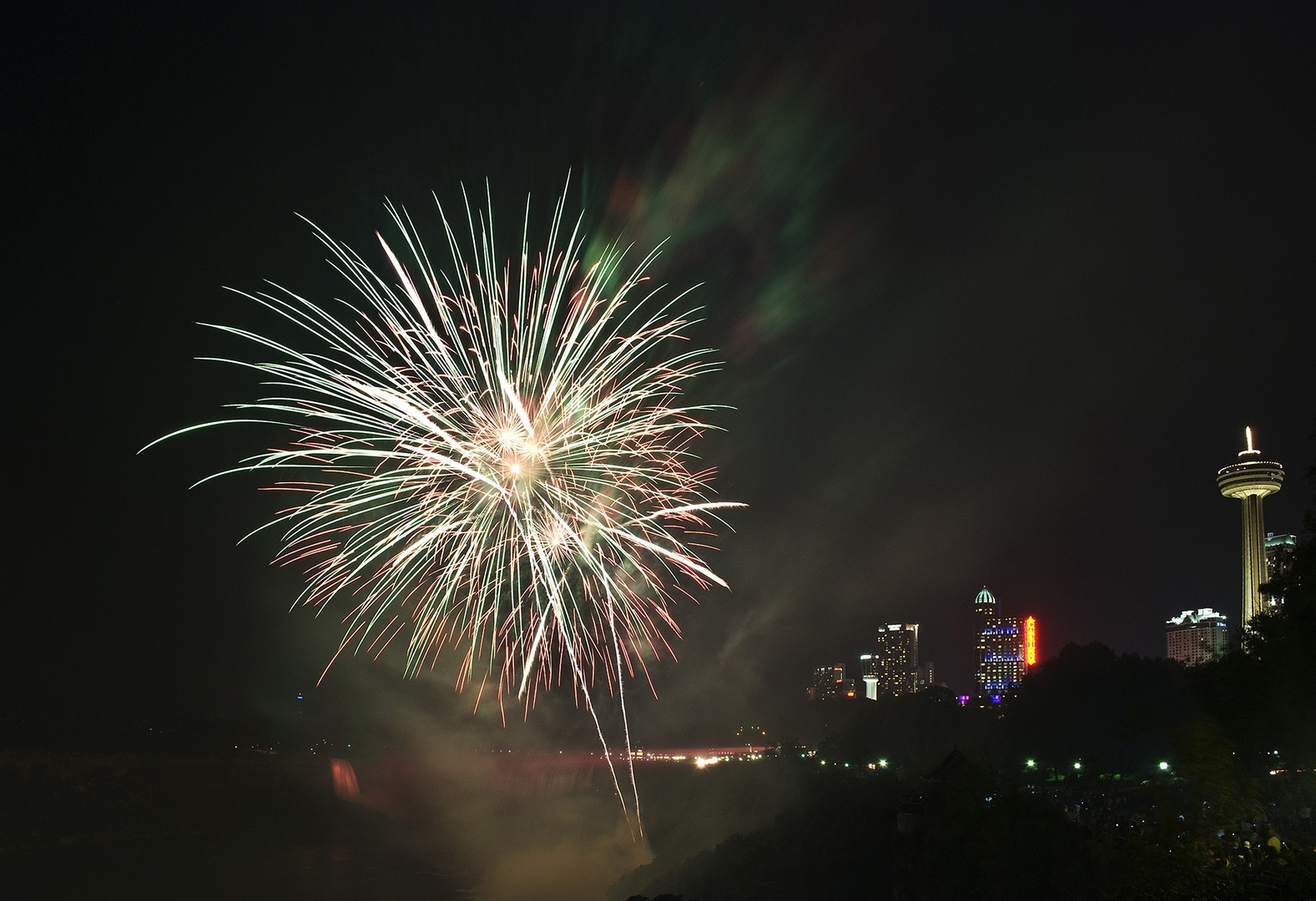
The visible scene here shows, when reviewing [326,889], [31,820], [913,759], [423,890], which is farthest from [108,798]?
[913,759]

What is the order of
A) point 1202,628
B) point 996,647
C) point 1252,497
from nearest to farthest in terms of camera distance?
point 1252,497, point 1202,628, point 996,647

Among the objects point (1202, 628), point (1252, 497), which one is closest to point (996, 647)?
point (1202, 628)

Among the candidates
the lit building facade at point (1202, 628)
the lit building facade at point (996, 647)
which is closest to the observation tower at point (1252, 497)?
the lit building facade at point (1202, 628)

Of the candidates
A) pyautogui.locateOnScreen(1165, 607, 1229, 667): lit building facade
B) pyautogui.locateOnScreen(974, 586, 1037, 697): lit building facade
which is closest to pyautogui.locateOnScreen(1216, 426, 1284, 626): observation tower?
pyautogui.locateOnScreen(1165, 607, 1229, 667): lit building facade

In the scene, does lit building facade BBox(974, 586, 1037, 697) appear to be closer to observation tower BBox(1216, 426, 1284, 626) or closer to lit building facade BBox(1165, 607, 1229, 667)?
lit building facade BBox(1165, 607, 1229, 667)

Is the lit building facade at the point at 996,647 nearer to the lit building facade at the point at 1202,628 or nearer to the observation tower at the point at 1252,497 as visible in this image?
the lit building facade at the point at 1202,628

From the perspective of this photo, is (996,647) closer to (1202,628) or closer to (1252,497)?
(1202,628)

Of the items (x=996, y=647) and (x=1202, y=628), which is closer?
(x=1202, y=628)

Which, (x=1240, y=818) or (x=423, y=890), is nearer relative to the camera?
(x=1240, y=818)

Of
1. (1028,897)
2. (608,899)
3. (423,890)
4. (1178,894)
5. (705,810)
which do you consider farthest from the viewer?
(705,810)

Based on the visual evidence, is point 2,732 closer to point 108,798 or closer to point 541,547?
point 108,798
